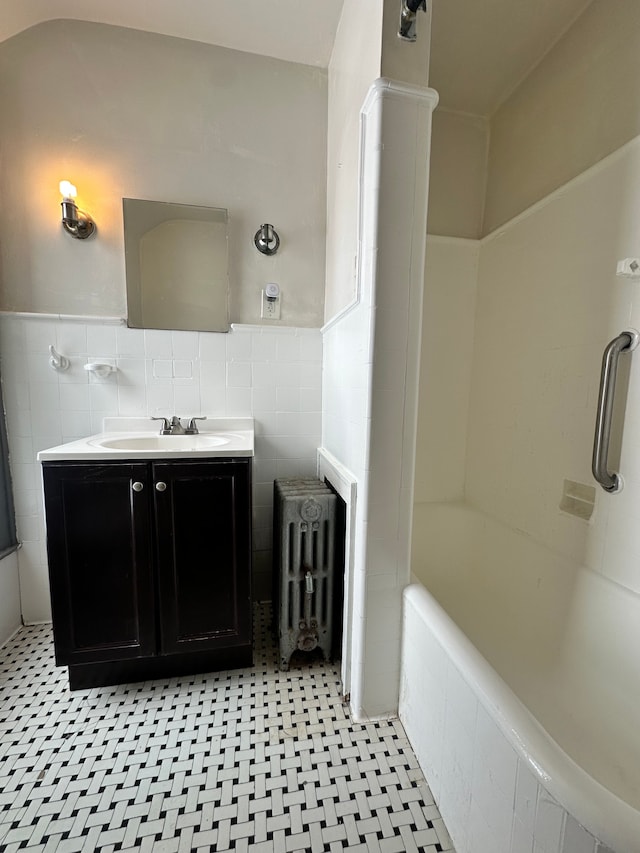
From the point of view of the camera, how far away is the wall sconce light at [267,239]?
1.71 meters

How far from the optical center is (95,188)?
5.26 ft

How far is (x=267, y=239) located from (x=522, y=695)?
206 cm

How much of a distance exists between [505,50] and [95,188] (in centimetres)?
185

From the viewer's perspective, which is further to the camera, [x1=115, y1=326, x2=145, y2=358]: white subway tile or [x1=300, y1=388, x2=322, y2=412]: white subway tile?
[x1=300, y1=388, x2=322, y2=412]: white subway tile

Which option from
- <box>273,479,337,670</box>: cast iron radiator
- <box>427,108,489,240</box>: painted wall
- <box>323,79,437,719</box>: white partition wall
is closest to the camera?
<box>323,79,437,719</box>: white partition wall

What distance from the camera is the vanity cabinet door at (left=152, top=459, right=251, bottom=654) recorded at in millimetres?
1298

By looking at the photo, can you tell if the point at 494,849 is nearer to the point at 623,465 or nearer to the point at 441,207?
the point at 623,465

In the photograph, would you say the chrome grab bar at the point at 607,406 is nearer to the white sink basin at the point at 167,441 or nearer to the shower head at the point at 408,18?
the shower head at the point at 408,18

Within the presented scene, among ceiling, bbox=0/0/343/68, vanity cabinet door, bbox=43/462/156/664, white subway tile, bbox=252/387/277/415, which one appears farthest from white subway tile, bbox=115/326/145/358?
ceiling, bbox=0/0/343/68

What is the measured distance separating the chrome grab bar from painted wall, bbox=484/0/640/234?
2.32 feet

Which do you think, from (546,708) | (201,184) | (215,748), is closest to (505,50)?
(201,184)

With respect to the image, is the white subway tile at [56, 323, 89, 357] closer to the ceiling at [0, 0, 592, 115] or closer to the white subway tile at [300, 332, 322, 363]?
the white subway tile at [300, 332, 322, 363]

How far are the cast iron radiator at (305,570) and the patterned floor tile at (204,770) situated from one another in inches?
6.3

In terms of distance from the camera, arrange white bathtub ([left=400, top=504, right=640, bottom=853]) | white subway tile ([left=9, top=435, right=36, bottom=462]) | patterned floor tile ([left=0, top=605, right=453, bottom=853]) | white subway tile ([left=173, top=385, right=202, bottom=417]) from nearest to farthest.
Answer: white bathtub ([left=400, top=504, right=640, bottom=853]), patterned floor tile ([left=0, top=605, right=453, bottom=853]), white subway tile ([left=9, top=435, right=36, bottom=462]), white subway tile ([left=173, top=385, right=202, bottom=417])
